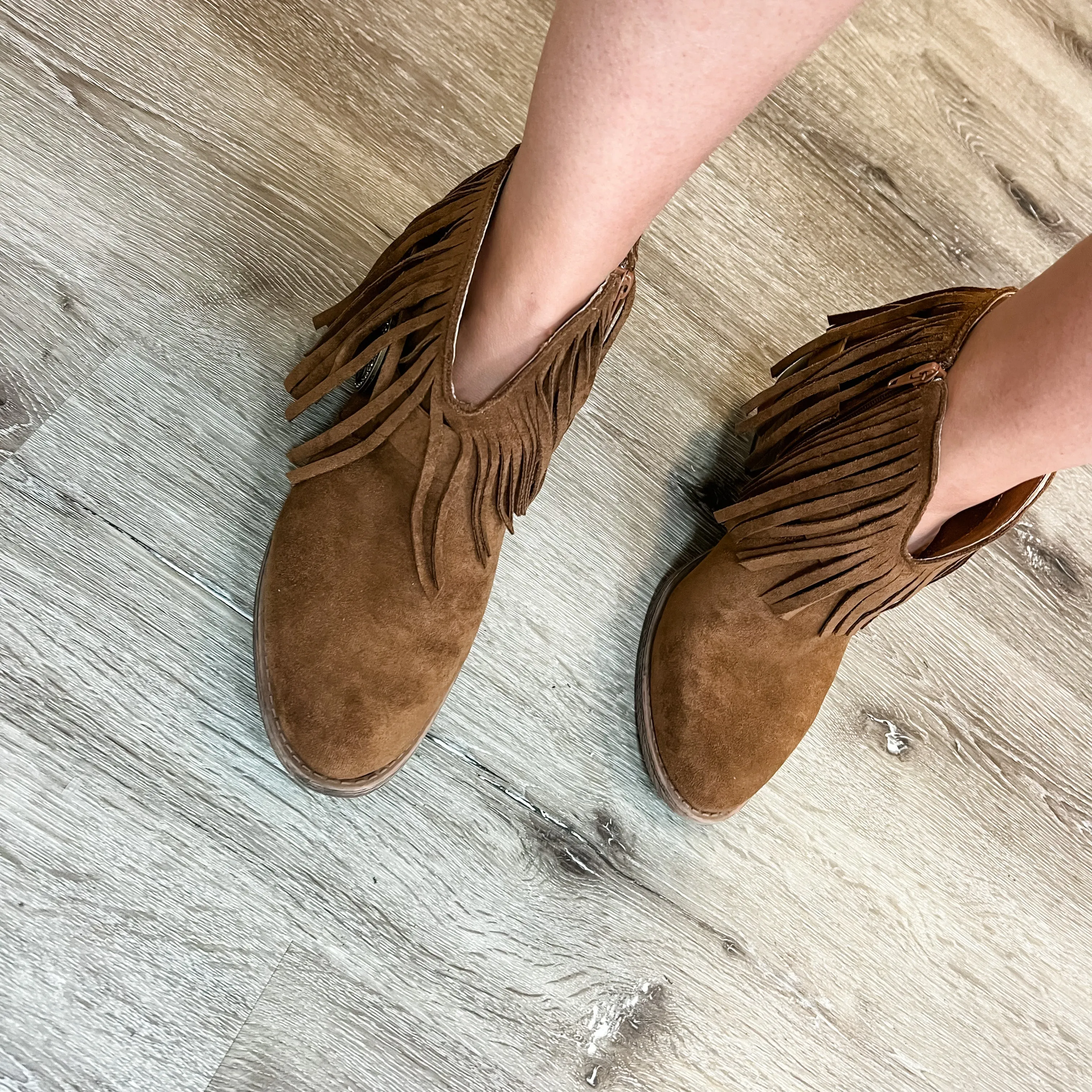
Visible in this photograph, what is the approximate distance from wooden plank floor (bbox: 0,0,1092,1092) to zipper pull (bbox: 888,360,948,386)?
232 millimetres

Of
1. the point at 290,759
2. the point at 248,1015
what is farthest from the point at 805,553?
the point at 248,1015

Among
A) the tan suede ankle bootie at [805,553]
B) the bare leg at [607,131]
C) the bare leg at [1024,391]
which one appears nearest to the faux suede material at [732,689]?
the tan suede ankle bootie at [805,553]

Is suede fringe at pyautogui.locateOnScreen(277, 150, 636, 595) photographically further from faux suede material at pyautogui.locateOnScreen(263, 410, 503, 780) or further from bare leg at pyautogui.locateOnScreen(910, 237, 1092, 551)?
bare leg at pyautogui.locateOnScreen(910, 237, 1092, 551)

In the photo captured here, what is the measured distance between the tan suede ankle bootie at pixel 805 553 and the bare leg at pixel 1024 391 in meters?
0.02

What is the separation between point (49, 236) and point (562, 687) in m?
0.56

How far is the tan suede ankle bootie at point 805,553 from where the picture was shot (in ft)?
2.00

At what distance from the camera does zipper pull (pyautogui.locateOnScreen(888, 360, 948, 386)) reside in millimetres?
601

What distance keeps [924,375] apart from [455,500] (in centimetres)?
35

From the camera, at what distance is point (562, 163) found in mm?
446

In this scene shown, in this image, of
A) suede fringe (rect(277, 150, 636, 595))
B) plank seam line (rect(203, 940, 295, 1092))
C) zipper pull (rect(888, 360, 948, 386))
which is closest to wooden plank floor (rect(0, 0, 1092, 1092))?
plank seam line (rect(203, 940, 295, 1092))

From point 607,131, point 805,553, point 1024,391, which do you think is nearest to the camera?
point 607,131

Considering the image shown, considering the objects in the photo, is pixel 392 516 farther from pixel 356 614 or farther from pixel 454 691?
pixel 454 691

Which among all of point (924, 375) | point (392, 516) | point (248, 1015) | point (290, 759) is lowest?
point (248, 1015)

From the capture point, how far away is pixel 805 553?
655 mm
